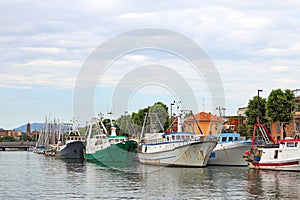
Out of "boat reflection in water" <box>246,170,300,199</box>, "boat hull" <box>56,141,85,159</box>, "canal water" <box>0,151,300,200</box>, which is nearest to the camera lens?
"canal water" <box>0,151,300,200</box>

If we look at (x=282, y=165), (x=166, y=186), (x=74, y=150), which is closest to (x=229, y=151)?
(x=282, y=165)

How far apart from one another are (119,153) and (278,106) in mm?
32015

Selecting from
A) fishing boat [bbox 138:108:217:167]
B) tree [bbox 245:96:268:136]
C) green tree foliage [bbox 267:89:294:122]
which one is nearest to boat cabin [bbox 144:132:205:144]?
fishing boat [bbox 138:108:217:167]

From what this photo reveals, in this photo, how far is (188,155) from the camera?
79438mm

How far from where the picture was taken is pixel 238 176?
6469 cm

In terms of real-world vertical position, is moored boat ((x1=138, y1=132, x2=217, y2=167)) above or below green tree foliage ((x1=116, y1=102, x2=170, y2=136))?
below

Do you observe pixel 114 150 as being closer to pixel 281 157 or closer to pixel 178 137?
pixel 178 137

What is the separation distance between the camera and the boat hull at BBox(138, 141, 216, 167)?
77.6 m

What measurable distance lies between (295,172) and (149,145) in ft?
92.0

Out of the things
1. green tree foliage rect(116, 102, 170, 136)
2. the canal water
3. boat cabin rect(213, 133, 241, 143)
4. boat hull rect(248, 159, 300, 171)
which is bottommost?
the canal water

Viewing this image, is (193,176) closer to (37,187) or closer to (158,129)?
(37,187)

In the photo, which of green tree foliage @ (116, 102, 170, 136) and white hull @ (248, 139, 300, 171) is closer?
white hull @ (248, 139, 300, 171)

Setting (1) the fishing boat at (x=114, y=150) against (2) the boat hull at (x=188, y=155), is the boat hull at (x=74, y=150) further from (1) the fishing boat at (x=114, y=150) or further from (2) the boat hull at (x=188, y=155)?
(2) the boat hull at (x=188, y=155)

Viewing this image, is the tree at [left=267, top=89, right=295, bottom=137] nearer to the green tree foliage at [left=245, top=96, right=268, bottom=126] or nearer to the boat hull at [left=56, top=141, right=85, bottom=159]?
the green tree foliage at [left=245, top=96, right=268, bottom=126]
